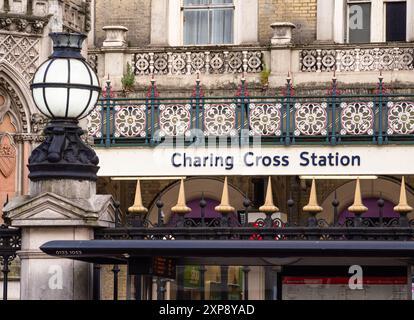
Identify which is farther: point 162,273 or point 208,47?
point 208,47

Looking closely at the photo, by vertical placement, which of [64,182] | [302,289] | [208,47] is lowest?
[302,289]

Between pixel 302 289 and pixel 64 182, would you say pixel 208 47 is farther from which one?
pixel 64 182

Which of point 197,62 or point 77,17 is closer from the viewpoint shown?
point 77,17

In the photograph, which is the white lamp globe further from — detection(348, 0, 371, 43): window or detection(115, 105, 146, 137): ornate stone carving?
detection(348, 0, 371, 43): window

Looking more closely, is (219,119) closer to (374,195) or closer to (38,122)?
(374,195)

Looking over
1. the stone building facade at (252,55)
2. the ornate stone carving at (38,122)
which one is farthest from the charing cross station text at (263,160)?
the ornate stone carving at (38,122)

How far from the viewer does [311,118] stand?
29.2m

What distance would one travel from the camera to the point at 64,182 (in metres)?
14.9

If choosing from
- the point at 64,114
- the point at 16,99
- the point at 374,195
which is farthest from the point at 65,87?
the point at 374,195

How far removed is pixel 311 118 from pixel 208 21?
5829 mm
